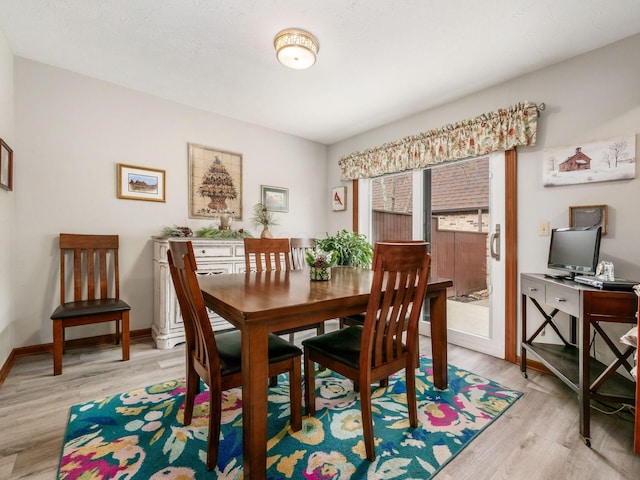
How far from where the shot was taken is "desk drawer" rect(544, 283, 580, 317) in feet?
5.64

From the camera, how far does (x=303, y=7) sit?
193 centimetres

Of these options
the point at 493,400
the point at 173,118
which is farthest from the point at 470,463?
the point at 173,118

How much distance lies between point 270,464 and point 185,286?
0.92 meters

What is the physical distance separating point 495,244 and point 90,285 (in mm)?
3836

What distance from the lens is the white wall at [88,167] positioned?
2664 millimetres

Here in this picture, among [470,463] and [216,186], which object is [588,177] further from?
[216,186]

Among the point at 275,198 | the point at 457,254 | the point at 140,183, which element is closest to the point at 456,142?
the point at 457,254

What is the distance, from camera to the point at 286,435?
160 centimetres

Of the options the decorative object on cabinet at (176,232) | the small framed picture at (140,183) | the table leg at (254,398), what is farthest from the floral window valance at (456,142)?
the table leg at (254,398)

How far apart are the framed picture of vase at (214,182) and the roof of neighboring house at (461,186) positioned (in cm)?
242

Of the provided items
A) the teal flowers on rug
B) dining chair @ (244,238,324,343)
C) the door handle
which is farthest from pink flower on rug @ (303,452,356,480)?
the door handle

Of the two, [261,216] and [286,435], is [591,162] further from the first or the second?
[261,216]

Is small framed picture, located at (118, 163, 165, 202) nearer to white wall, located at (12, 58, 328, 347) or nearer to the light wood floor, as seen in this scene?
white wall, located at (12, 58, 328, 347)

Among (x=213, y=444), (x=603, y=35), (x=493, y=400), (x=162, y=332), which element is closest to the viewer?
(x=213, y=444)
